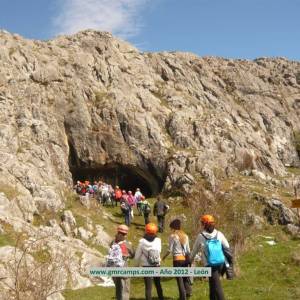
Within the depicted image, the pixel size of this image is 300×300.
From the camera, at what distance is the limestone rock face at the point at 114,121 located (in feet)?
128

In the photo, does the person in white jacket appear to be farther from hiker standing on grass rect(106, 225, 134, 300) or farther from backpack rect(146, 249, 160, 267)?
hiker standing on grass rect(106, 225, 134, 300)

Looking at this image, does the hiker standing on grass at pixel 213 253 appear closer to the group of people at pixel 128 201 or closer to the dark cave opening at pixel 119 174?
the group of people at pixel 128 201

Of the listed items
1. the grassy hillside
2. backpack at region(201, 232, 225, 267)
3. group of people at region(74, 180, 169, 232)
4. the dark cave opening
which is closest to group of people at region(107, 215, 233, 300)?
backpack at region(201, 232, 225, 267)

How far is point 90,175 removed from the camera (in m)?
47.7

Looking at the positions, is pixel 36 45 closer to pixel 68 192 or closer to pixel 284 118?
pixel 68 192

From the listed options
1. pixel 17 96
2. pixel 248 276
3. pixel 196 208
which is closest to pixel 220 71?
pixel 17 96

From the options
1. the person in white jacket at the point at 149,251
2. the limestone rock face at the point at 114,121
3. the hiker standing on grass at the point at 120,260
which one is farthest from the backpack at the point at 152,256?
the limestone rock face at the point at 114,121

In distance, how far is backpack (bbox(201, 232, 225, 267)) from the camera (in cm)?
1036

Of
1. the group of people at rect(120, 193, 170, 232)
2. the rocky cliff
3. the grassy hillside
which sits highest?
the rocky cliff

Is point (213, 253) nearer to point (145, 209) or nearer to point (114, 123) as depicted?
point (145, 209)

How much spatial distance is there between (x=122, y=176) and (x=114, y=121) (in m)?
6.20

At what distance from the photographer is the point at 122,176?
4803cm

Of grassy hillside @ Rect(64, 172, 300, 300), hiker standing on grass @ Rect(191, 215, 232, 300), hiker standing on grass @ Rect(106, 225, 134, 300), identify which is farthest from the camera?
grassy hillside @ Rect(64, 172, 300, 300)

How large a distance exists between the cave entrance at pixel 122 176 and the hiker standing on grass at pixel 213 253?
112 ft
